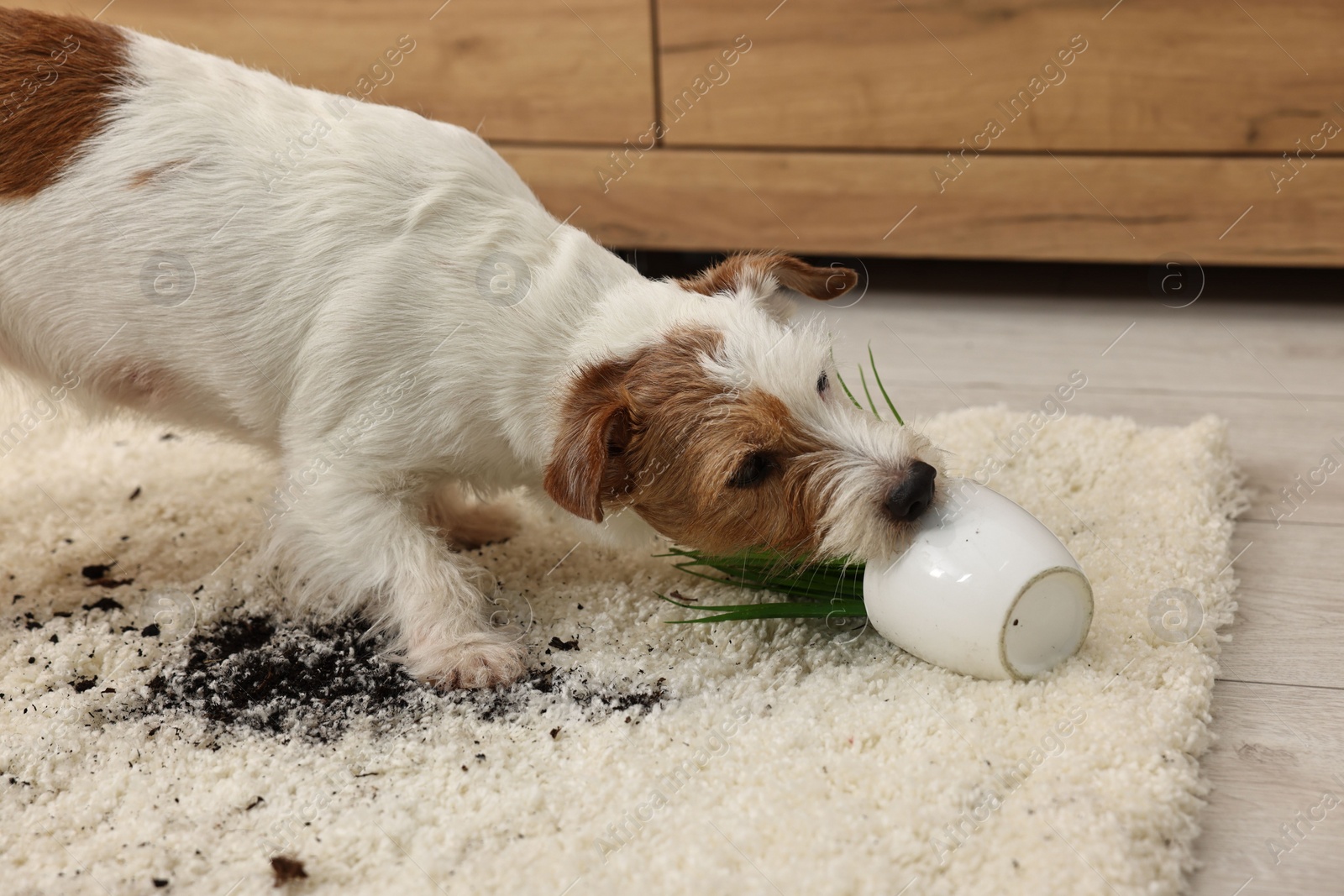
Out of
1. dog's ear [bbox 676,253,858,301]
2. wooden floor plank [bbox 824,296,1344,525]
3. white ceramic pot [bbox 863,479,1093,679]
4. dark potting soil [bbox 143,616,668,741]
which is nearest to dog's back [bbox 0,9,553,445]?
dog's ear [bbox 676,253,858,301]

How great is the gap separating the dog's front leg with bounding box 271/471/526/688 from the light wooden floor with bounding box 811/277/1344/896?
42.4 inches

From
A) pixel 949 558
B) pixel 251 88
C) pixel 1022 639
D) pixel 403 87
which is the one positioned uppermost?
pixel 251 88

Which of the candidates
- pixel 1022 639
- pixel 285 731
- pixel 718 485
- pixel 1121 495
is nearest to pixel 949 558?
pixel 1022 639

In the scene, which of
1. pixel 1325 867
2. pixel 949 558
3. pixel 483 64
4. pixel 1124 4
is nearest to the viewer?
pixel 1325 867

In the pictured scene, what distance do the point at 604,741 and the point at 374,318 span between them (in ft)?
2.42

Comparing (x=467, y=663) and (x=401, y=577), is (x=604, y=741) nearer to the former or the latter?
(x=467, y=663)

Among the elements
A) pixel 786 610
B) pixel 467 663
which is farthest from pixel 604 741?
pixel 786 610

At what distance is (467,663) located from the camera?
5.82 ft

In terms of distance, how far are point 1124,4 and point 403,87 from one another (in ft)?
6.38

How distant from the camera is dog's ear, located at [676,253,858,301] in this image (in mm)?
1831

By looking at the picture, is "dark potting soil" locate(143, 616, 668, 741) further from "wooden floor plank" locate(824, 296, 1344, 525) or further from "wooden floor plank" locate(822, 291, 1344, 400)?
"wooden floor plank" locate(822, 291, 1344, 400)

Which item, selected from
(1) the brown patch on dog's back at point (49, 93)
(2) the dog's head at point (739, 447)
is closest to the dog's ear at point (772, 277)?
(2) the dog's head at point (739, 447)

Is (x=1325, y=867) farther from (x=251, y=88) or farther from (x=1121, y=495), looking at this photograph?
(x=251, y=88)

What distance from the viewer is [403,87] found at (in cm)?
319
